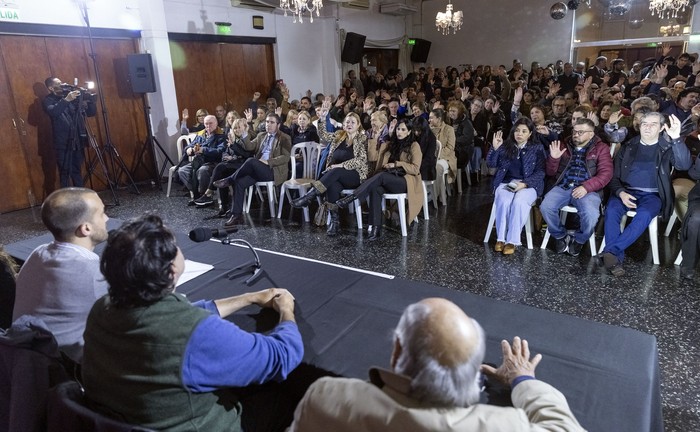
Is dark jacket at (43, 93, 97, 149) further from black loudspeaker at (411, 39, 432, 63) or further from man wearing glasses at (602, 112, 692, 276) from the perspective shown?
black loudspeaker at (411, 39, 432, 63)

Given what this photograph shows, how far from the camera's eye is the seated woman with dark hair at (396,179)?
399cm

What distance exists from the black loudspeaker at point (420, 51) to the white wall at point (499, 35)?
266mm

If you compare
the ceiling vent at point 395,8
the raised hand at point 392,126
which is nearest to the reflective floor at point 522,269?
the raised hand at point 392,126

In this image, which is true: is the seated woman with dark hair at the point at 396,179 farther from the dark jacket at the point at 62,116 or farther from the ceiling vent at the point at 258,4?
the ceiling vent at the point at 258,4

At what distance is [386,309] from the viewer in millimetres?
1580

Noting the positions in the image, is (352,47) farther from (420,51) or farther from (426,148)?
(426,148)

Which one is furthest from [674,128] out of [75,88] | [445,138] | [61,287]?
[75,88]

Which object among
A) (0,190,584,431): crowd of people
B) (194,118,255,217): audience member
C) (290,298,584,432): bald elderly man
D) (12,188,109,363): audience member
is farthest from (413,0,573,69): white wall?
(290,298,584,432): bald elderly man

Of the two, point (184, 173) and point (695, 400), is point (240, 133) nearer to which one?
point (184, 173)

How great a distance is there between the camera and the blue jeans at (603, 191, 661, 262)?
3.17 m

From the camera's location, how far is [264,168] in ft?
15.2

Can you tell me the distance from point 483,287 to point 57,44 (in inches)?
221

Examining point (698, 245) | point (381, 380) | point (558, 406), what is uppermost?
point (381, 380)

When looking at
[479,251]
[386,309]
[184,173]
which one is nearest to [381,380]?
[386,309]
